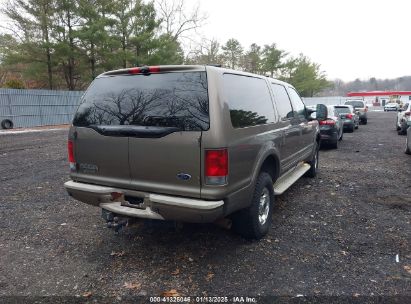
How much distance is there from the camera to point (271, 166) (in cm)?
438

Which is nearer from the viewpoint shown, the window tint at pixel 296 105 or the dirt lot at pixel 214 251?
the dirt lot at pixel 214 251

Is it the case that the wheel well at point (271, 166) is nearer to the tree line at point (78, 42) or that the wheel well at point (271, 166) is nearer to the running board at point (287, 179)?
the running board at point (287, 179)

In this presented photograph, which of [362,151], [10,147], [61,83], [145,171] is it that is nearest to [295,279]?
[145,171]

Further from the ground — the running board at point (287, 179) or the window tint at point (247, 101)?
the window tint at point (247, 101)

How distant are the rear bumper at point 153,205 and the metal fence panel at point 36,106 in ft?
53.1

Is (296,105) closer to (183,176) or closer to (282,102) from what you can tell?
(282,102)

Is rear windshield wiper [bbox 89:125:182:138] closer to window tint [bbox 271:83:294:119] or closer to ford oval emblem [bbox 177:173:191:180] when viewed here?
ford oval emblem [bbox 177:173:191:180]

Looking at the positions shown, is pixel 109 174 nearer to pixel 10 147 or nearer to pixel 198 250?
pixel 198 250

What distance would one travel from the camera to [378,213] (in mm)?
4973

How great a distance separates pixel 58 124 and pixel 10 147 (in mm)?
12266

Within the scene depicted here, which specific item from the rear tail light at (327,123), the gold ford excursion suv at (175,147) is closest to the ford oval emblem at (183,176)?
the gold ford excursion suv at (175,147)

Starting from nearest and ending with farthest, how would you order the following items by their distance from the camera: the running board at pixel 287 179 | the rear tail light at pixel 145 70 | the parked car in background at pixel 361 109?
the rear tail light at pixel 145 70
the running board at pixel 287 179
the parked car in background at pixel 361 109

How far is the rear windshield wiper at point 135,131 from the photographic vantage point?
10.4 feet

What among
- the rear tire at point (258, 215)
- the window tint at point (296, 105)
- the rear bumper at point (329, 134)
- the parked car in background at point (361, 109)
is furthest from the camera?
the parked car in background at point (361, 109)
